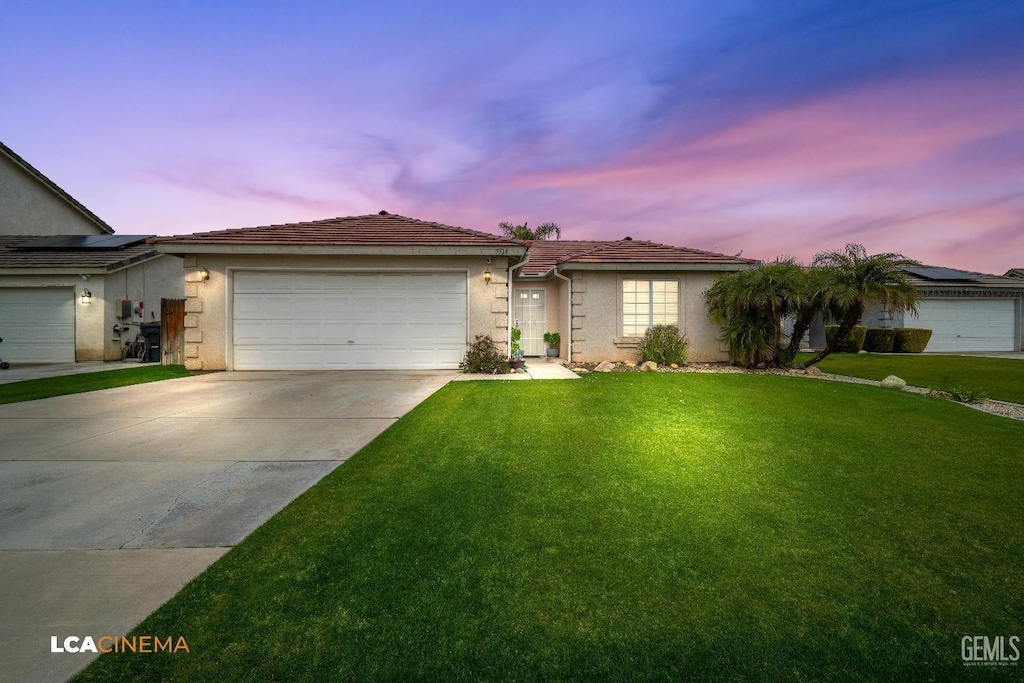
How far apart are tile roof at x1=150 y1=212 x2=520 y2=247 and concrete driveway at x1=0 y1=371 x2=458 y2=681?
15.3ft

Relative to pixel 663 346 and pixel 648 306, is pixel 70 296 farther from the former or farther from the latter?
pixel 663 346

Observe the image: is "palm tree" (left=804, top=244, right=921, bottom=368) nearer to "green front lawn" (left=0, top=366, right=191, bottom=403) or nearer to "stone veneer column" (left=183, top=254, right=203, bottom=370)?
"stone veneer column" (left=183, top=254, right=203, bottom=370)

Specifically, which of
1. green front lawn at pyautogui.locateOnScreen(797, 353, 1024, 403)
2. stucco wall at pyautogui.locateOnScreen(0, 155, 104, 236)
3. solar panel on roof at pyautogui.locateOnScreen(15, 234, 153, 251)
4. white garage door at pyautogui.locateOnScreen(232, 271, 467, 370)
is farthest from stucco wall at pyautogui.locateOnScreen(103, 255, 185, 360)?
green front lawn at pyautogui.locateOnScreen(797, 353, 1024, 403)

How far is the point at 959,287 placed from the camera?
57.7ft

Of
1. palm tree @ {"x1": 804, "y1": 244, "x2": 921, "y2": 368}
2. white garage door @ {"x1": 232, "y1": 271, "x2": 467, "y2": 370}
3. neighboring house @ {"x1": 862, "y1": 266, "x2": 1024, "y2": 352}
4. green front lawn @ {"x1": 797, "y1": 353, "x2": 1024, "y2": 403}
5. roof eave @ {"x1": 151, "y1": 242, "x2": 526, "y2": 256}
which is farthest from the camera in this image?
neighboring house @ {"x1": 862, "y1": 266, "x2": 1024, "y2": 352}

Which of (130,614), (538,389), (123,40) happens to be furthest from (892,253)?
(123,40)

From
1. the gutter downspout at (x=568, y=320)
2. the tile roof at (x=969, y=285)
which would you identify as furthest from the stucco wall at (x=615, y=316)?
the tile roof at (x=969, y=285)

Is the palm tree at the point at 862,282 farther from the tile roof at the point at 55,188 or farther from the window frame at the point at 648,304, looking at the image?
the tile roof at the point at 55,188

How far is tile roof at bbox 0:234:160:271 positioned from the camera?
13.2 m

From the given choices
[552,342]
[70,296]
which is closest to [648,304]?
[552,342]

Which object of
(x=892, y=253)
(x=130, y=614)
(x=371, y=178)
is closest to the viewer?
(x=130, y=614)

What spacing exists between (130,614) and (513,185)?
1764 centimetres

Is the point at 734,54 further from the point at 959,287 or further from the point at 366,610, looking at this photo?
the point at 959,287

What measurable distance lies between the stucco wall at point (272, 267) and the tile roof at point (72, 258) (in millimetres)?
3801
